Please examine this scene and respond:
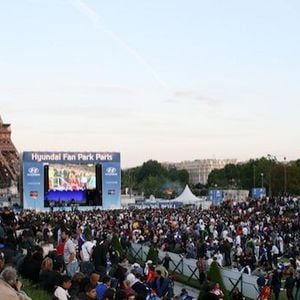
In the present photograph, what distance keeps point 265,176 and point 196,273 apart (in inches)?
3725

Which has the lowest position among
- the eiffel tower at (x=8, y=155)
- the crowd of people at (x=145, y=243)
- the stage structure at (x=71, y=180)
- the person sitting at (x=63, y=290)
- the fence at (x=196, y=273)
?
the fence at (x=196, y=273)

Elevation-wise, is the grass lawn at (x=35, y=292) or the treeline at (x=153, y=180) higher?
the treeline at (x=153, y=180)

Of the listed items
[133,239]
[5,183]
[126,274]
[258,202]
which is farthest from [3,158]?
[126,274]

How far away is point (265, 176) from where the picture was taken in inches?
4503

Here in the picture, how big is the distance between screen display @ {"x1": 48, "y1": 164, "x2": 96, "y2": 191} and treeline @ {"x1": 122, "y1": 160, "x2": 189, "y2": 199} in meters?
57.6

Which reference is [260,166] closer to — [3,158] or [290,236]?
[3,158]

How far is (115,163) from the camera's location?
63.7 meters

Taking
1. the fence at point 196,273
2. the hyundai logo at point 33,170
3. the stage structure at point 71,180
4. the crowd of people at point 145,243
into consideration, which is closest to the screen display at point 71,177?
the stage structure at point 71,180

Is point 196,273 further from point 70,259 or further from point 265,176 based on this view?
point 265,176

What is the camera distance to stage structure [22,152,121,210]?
60.4 m

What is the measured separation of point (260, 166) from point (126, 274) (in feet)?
374

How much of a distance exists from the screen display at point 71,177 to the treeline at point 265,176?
3790cm

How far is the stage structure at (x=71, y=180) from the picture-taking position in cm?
6044

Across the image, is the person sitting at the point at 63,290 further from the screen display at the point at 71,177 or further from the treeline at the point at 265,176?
the treeline at the point at 265,176
